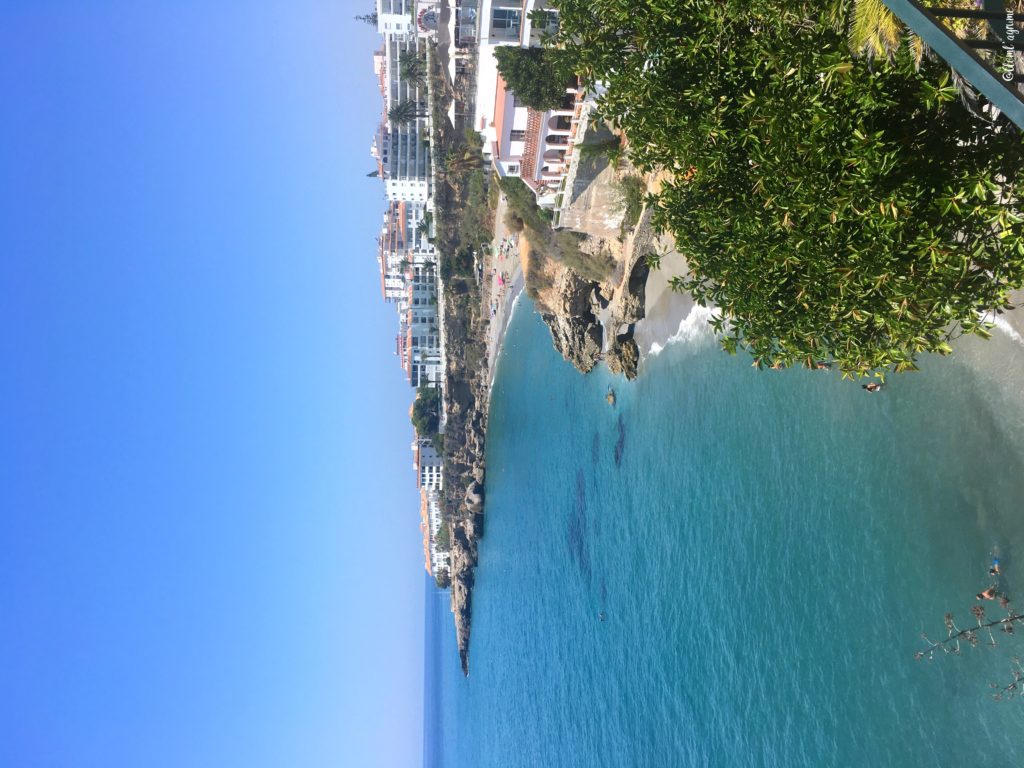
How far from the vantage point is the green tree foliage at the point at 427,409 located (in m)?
78.8

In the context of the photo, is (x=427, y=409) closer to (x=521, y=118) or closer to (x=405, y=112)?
(x=405, y=112)

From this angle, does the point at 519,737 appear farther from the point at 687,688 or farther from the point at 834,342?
the point at 834,342

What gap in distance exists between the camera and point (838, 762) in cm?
1925

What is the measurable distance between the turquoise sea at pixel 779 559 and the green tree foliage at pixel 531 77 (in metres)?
13.0

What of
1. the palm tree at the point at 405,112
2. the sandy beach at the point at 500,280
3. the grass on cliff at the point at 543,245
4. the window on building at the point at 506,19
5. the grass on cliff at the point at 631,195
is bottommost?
the sandy beach at the point at 500,280

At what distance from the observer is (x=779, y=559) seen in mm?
22891

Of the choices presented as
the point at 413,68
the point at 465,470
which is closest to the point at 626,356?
the point at 413,68

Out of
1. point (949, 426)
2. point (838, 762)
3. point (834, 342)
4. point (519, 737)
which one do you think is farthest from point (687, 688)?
point (519, 737)

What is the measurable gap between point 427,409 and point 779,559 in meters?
59.5

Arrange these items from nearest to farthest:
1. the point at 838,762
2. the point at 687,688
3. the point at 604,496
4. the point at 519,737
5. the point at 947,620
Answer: the point at 947,620
the point at 838,762
the point at 687,688
the point at 604,496
the point at 519,737

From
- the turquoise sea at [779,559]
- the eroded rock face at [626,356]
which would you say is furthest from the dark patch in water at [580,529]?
the eroded rock face at [626,356]

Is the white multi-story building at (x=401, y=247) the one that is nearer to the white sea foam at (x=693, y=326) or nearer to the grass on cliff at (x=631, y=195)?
the grass on cliff at (x=631, y=195)

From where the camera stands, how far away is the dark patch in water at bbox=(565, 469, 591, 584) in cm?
4294

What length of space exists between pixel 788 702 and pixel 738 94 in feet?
58.6
